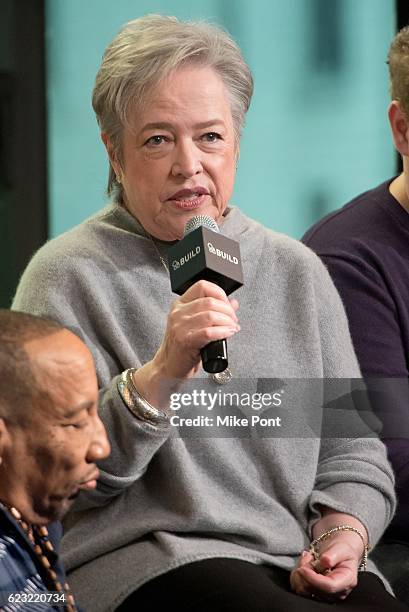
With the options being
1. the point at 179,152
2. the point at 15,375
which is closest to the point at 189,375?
the point at 15,375

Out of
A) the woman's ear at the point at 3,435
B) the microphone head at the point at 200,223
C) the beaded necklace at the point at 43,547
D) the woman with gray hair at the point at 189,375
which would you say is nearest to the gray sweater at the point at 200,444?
the woman with gray hair at the point at 189,375

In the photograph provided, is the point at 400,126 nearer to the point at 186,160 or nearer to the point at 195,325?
the point at 186,160

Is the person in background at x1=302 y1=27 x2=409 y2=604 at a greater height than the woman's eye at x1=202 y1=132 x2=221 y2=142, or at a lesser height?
lesser

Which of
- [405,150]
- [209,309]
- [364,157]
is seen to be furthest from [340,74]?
[209,309]

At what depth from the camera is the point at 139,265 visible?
211 centimetres

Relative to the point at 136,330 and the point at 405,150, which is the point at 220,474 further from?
the point at 405,150

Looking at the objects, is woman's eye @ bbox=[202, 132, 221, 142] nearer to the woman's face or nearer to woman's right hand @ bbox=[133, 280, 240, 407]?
the woman's face

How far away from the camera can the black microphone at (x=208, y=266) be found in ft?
5.51

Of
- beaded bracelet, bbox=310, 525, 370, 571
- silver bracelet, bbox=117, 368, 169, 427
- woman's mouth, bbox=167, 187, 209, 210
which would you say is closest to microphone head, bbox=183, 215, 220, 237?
woman's mouth, bbox=167, 187, 209, 210

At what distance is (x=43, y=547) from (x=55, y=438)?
195mm

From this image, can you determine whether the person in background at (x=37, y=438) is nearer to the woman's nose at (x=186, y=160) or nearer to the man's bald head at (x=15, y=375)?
the man's bald head at (x=15, y=375)

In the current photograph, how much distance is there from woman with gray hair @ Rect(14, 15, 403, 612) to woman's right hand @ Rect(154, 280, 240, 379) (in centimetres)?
5

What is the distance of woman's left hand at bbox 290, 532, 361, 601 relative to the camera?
6.23 ft

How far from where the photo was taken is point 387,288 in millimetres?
2455
